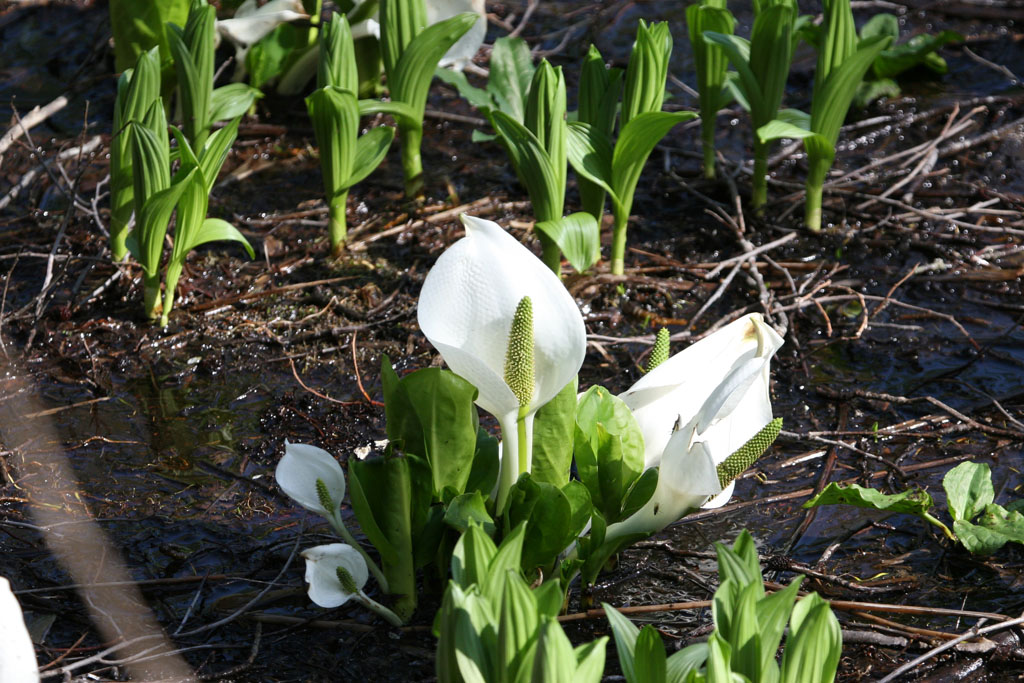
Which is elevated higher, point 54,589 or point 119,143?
point 119,143

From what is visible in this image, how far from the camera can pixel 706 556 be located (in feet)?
5.57

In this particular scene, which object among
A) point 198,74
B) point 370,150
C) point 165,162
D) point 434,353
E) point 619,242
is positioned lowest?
point 434,353

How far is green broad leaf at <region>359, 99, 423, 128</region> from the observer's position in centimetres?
253

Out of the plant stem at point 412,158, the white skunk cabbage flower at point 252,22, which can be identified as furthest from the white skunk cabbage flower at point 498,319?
the white skunk cabbage flower at point 252,22

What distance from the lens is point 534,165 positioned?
2254mm

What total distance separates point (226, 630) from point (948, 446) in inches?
53.8

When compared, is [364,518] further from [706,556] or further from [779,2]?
[779,2]

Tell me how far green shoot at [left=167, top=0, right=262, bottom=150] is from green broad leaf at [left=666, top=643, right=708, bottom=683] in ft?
5.93

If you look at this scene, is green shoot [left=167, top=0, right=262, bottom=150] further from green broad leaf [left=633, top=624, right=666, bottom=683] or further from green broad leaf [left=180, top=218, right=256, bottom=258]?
green broad leaf [left=633, top=624, right=666, bottom=683]

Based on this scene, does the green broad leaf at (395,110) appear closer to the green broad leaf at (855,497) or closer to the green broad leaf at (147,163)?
the green broad leaf at (147,163)

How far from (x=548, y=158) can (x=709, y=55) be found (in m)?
0.76

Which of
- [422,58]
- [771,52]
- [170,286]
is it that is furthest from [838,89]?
[170,286]

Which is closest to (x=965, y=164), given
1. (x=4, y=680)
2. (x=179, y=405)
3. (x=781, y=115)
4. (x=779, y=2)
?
Result: (x=781, y=115)

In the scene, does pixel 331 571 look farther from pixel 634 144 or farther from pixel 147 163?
pixel 634 144
